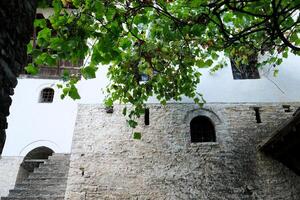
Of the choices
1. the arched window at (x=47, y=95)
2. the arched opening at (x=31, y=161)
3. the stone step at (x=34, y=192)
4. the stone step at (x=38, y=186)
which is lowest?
the stone step at (x=34, y=192)

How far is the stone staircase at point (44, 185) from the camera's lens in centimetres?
581

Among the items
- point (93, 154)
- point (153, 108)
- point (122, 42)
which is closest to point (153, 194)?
point (93, 154)

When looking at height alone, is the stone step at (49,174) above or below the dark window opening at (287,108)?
below

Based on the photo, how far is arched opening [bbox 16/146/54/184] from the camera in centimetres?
997

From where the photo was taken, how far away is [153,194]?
5.78 metres

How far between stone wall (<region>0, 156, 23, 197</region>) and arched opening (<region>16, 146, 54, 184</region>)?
143 mm

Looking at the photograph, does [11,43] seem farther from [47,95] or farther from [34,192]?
[47,95]

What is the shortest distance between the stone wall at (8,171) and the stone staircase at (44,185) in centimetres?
336

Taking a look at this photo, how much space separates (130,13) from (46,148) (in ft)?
27.3

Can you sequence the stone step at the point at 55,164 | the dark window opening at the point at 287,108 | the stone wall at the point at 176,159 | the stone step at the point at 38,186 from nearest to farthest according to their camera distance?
the stone wall at the point at 176,159 < the stone step at the point at 38,186 < the dark window opening at the point at 287,108 < the stone step at the point at 55,164

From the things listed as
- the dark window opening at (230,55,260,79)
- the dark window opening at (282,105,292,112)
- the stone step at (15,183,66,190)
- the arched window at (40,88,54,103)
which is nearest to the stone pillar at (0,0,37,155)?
the stone step at (15,183,66,190)

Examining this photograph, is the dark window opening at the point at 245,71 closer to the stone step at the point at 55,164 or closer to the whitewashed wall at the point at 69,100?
the whitewashed wall at the point at 69,100

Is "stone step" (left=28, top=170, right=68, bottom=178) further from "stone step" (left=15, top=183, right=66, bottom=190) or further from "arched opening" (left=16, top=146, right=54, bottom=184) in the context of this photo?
"arched opening" (left=16, top=146, right=54, bottom=184)

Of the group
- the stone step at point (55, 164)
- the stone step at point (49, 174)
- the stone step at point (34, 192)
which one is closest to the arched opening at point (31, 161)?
the stone step at point (55, 164)
